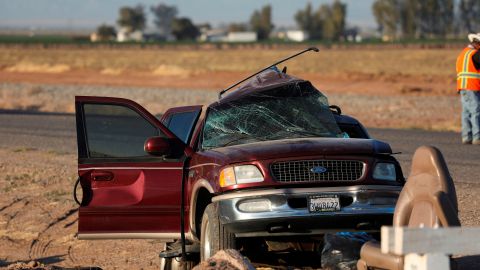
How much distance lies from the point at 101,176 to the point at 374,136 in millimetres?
13281

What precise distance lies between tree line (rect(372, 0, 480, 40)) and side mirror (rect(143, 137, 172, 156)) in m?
160

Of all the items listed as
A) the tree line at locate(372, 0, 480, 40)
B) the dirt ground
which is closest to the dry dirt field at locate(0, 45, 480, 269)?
the dirt ground

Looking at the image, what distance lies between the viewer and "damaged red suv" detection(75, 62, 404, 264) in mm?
8344

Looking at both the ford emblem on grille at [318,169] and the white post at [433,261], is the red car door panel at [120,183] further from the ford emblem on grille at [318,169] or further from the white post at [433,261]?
the white post at [433,261]

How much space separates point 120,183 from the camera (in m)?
9.30

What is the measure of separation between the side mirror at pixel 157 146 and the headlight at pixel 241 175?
724 mm

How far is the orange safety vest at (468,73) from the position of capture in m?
18.3

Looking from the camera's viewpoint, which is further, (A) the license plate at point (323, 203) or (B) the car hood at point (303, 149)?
(B) the car hood at point (303, 149)

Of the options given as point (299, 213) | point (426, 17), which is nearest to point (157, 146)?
point (299, 213)

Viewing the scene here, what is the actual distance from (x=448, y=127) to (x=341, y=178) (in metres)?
17.7

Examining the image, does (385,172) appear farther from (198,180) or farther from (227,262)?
(227,262)

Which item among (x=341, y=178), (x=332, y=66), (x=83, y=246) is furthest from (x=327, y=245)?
(x=332, y=66)

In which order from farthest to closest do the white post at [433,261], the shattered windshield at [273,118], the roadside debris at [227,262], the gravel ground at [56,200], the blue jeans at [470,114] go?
the blue jeans at [470,114], the gravel ground at [56,200], the shattered windshield at [273,118], the roadside debris at [227,262], the white post at [433,261]

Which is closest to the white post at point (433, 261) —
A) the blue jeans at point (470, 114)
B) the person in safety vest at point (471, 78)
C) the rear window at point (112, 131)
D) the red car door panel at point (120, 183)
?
the red car door panel at point (120, 183)
